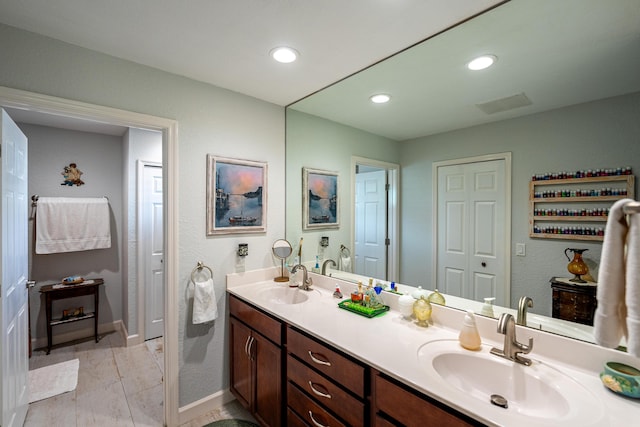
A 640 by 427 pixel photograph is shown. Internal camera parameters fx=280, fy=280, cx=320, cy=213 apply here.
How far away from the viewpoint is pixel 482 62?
56.0 inches

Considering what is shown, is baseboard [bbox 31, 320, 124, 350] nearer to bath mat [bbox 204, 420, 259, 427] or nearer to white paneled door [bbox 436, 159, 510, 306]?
bath mat [bbox 204, 420, 259, 427]

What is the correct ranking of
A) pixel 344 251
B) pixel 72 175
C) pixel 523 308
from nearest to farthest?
pixel 523 308 → pixel 344 251 → pixel 72 175

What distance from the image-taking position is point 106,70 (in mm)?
1689

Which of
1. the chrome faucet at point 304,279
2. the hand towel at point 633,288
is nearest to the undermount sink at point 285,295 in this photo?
the chrome faucet at point 304,279

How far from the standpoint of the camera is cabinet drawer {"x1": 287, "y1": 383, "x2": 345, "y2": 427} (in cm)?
130

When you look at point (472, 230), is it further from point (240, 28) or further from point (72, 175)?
point (72, 175)

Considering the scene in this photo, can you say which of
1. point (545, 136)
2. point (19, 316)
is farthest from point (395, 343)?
point (19, 316)

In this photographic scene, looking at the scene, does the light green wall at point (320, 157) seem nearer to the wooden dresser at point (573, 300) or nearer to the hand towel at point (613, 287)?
the wooden dresser at point (573, 300)

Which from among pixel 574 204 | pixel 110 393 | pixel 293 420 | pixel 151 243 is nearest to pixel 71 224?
pixel 151 243

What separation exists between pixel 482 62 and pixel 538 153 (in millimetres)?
561

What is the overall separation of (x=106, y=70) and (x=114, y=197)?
228cm

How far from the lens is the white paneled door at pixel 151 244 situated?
3.13 meters

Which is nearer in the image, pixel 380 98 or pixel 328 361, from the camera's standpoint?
pixel 328 361

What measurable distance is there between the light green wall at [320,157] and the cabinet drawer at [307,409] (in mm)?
1004
